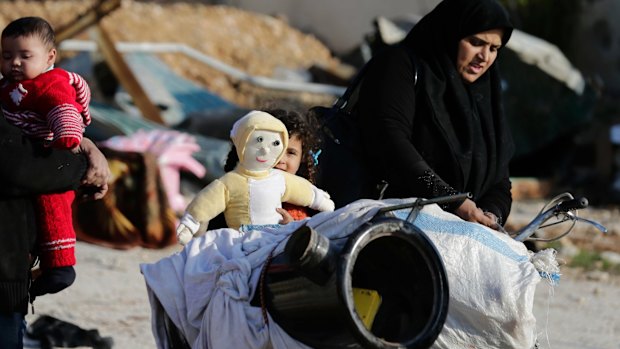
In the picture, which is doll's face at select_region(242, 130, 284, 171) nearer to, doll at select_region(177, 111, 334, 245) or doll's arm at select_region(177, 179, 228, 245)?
doll at select_region(177, 111, 334, 245)

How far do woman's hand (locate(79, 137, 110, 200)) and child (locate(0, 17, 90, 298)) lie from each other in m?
0.07

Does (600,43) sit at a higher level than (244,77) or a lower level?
lower

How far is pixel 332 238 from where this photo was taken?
3.47 meters

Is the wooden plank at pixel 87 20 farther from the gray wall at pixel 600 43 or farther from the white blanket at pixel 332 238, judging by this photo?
the gray wall at pixel 600 43

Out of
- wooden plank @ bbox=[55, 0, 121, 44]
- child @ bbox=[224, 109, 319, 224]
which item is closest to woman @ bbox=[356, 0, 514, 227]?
child @ bbox=[224, 109, 319, 224]

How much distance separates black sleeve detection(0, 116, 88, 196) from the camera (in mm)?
3494

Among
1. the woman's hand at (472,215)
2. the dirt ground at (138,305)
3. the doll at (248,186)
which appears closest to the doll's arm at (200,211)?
the doll at (248,186)

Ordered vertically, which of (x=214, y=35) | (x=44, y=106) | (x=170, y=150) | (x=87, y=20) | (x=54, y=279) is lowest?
(x=214, y=35)

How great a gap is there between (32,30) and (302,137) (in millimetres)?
973

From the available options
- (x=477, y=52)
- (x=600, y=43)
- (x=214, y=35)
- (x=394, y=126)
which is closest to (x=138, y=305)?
(x=394, y=126)

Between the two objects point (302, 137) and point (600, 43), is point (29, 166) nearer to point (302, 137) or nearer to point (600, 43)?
point (302, 137)

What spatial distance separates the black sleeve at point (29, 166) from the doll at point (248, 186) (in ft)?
1.37

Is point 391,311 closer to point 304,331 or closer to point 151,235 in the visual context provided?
point 304,331

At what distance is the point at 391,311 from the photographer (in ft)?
11.1
